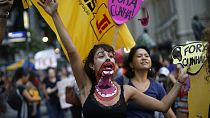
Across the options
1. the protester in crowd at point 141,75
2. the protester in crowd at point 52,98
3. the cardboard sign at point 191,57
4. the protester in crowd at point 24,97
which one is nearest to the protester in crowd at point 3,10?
the cardboard sign at point 191,57

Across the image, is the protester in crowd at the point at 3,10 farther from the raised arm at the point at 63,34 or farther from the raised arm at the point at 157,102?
the raised arm at the point at 157,102

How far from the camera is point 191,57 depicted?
4125mm

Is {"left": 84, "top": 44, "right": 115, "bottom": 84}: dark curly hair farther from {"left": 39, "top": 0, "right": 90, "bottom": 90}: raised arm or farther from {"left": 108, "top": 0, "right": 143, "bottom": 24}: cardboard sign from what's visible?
{"left": 108, "top": 0, "right": 143, "bottom": 24}: cardboard sign

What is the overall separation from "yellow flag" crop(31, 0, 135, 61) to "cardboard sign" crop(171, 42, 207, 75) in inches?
23.3

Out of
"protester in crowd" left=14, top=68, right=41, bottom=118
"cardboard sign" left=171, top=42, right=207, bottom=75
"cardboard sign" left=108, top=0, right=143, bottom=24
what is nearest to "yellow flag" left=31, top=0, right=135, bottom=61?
"cardboard sign" left=108, top=0, right=143, bottom=24

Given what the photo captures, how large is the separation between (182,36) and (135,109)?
94.3 ft

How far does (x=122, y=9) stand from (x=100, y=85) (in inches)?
38.5

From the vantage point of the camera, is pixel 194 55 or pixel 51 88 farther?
pixel 51 88

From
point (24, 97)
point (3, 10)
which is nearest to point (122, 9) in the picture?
point (3, 10)

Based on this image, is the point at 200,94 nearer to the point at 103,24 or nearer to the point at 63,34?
the point at 103,24

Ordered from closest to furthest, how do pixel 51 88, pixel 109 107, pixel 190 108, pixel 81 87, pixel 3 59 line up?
pixel 109 107
pixel 81 87
pixel 190 108
pixel 51 88
pixel 3 59

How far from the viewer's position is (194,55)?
163 inches

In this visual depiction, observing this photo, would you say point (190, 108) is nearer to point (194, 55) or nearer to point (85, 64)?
point (194, 55)

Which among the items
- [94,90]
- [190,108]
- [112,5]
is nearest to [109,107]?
[94,90]
